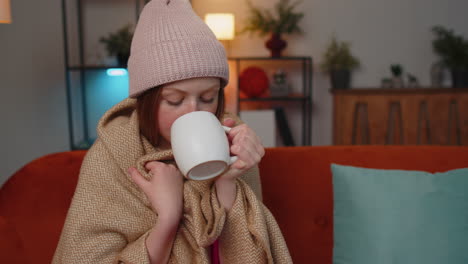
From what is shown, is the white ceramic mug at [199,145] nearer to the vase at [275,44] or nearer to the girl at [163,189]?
the girl at [163,189]

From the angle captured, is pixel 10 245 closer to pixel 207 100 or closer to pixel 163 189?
pixel 163 189

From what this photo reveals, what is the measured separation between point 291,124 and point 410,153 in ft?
8.23

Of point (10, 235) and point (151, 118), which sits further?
point (10, 235)

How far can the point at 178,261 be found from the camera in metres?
0.86

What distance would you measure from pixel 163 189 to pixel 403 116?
2770mm

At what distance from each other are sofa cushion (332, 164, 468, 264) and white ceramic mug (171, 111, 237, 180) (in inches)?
21.5

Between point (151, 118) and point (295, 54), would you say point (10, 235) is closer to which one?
point (151, 118)

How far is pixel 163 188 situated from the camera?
82 cm

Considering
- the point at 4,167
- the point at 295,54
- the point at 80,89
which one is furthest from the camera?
the point at 295,54

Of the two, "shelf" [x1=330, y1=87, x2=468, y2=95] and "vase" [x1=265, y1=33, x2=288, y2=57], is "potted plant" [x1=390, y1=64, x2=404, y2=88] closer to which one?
"shelf" [x1=330, y1=87, x2=468, y2=95]

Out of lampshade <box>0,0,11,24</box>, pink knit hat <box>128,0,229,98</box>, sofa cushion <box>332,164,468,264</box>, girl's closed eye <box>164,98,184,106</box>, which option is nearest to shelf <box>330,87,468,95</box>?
sofa cushion <box>332,164,468,264</box>

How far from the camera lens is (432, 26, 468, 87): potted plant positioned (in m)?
3.19

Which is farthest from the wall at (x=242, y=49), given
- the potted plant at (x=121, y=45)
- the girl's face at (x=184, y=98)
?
the girl's face at (x=184, y=98)

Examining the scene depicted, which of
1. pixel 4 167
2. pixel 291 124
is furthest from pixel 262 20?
pixel 4 167
